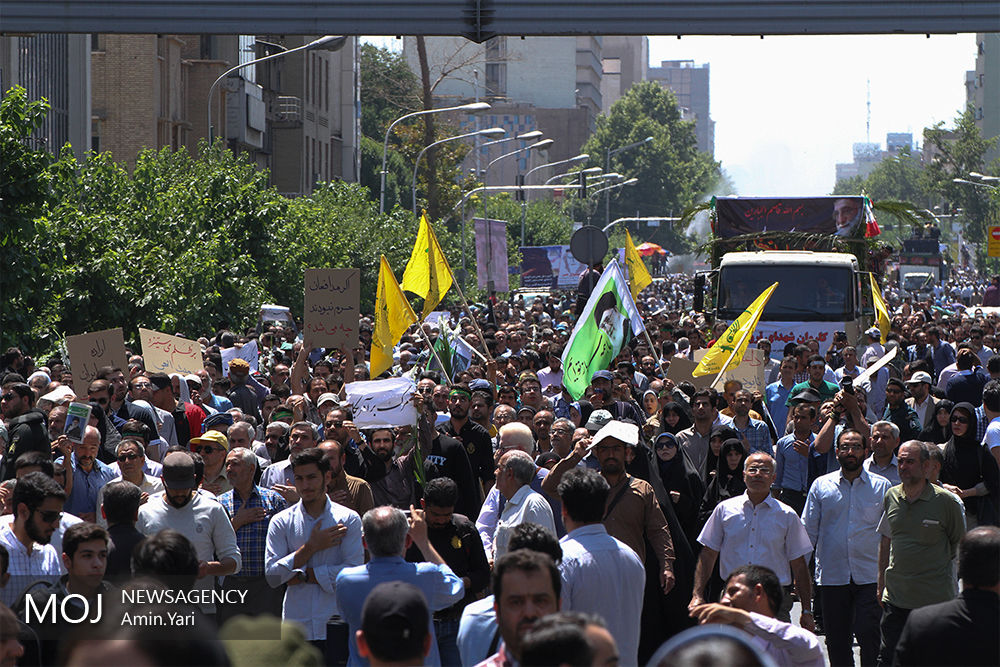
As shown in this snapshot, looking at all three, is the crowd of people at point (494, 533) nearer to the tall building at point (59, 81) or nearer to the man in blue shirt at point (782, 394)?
the man in blue shirt at point (782, 394)

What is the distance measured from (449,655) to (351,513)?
87cm

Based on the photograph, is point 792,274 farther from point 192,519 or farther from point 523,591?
point 523,591

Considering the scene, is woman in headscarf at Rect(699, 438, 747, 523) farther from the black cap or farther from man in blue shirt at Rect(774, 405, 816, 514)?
the black cap

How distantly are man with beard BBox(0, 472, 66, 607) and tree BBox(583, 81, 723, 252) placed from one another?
10987cm

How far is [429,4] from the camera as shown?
12.8 meters

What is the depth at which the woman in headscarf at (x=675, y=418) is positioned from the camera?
1212 cm

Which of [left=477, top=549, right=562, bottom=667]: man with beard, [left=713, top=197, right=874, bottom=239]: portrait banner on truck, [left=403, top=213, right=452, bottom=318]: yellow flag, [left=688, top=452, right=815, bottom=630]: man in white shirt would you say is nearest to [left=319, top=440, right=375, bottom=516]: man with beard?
[left=688, top=452, right=815, bottom=630]: man in white shirt

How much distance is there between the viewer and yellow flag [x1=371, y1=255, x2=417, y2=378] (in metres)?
15.0

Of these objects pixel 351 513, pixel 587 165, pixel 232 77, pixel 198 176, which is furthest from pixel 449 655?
pixel 587 165

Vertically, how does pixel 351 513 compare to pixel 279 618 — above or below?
above

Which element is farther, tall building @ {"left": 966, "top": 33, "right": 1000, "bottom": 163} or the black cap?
tall building @ {"left": 966, "top": 33, "right": 1000, "bottom": 163}

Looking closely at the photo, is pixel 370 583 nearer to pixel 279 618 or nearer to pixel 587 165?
pixel 279 618

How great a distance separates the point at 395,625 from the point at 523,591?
29.8 inches

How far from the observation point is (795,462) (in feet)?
37.3
